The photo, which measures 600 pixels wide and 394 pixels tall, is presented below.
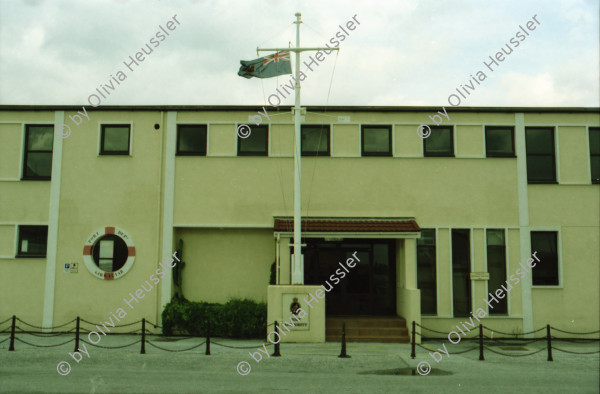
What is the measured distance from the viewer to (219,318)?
51.5 feet

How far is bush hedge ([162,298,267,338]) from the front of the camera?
1559 centimetres

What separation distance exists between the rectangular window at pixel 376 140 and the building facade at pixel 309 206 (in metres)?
0.05

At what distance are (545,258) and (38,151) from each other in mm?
16467

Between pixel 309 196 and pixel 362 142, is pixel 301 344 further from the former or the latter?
pixel 362 142

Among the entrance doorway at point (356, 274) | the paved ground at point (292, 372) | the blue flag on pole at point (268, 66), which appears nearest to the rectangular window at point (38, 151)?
the paved ground at point (292, 372)

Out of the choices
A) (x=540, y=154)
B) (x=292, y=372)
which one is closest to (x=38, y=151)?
(x=292, y=372)

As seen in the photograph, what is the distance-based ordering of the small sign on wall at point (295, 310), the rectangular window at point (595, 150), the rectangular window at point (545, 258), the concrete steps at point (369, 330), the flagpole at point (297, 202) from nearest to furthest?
1. the small sign on wall at point (295, 310)
2. the flagpole at point (297, 202)
3. the concrete steps at point (369, 330)
4. the rectangular window at point (545, 258)
5. the rectangular window at point (595, 150)

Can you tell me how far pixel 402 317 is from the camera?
16.2 meters

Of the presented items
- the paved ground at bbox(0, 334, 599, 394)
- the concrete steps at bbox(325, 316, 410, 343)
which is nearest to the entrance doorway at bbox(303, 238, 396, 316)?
the concrete steps at bbox(325, 316, 410, 343)

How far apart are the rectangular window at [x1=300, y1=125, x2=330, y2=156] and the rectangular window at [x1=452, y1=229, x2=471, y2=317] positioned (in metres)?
4.95

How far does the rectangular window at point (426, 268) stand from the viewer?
16614mm

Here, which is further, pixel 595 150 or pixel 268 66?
pixel 595 150

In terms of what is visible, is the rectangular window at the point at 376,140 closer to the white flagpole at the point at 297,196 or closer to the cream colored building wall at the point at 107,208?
the white flagpole at the point at 297,196

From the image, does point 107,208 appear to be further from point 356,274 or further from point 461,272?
point 461,272
